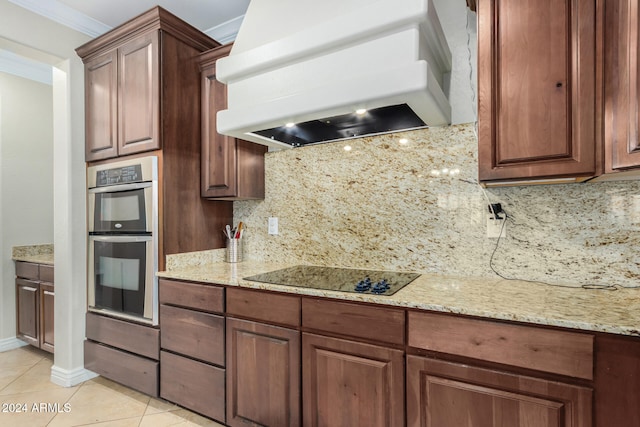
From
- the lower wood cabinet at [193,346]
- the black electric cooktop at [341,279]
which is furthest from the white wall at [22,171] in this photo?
the black electric cooktop at [341,279]

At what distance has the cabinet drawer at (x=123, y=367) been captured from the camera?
2.18 m

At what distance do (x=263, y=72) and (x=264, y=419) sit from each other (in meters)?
1.83

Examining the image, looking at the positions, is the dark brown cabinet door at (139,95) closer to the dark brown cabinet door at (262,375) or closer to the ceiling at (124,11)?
the ceiling at (124,11)

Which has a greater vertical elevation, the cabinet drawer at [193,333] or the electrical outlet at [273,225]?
the electrical outlet at [273,225]

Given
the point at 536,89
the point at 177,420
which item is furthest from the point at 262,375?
the point at 536,89

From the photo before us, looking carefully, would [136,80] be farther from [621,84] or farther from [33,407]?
[621,84]

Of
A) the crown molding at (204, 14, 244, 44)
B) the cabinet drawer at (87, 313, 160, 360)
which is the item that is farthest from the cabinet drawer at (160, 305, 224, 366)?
the crown molding at (204, 14, 244, 44)

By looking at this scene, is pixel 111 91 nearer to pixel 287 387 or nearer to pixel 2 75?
pixel 2 75

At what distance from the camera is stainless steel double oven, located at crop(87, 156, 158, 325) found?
218 cm

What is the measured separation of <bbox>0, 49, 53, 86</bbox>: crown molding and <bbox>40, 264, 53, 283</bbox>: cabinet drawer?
6.13 feet

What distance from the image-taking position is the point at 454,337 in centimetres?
127

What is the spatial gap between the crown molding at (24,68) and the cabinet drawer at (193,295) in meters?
2.65

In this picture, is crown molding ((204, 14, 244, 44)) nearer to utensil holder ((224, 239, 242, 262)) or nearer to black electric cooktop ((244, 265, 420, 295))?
utensil holder ((224, 239, 242, 262))

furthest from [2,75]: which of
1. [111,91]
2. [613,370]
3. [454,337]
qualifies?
[613,370]
